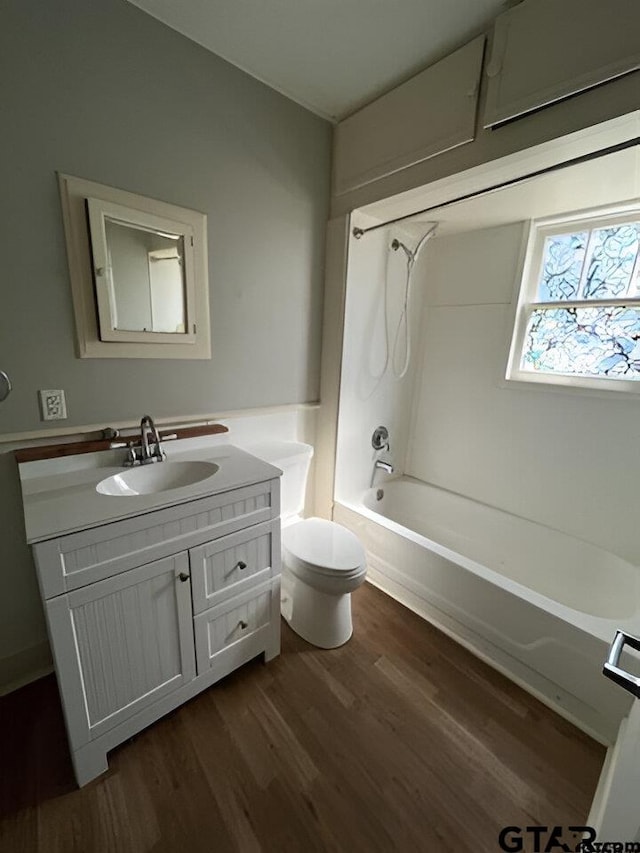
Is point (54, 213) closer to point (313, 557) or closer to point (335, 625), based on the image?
point (313, 557)

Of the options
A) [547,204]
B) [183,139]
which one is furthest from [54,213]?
[547,204]

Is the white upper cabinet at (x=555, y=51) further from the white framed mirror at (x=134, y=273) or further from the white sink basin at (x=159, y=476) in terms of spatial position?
the white sink basin at (x=159, y=476)

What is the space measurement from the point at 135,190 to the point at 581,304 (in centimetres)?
218

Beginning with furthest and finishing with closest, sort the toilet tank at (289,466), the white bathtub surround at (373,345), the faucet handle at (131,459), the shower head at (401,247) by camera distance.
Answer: the shower head at (401,247)
the white bathtub surround at (373,345)
the toilet tank at (289,466)
the faucet handle at (131,459)

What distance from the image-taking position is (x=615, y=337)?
1.78m

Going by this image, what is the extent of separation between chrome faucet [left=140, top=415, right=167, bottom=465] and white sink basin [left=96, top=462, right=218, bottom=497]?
2cm

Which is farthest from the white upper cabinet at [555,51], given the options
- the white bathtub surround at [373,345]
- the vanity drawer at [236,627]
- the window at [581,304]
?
the vanity drawer at [236,627]

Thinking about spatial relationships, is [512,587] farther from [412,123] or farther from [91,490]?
[412,123]

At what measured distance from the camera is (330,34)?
126cm

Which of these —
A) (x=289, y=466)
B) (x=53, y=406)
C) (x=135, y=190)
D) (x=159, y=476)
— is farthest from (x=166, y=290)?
(x=289, y=466)

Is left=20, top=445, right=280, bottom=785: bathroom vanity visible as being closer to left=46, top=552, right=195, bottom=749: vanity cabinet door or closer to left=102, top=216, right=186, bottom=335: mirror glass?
left=46, top=552, right=195, bottom=749: vanity cabinet door

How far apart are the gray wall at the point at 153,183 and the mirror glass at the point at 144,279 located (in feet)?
0.45

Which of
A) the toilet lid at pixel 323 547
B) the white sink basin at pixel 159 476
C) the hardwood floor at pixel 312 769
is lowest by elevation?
the hardwood floor at pixel 312 769

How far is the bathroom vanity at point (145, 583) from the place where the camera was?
93 cm
